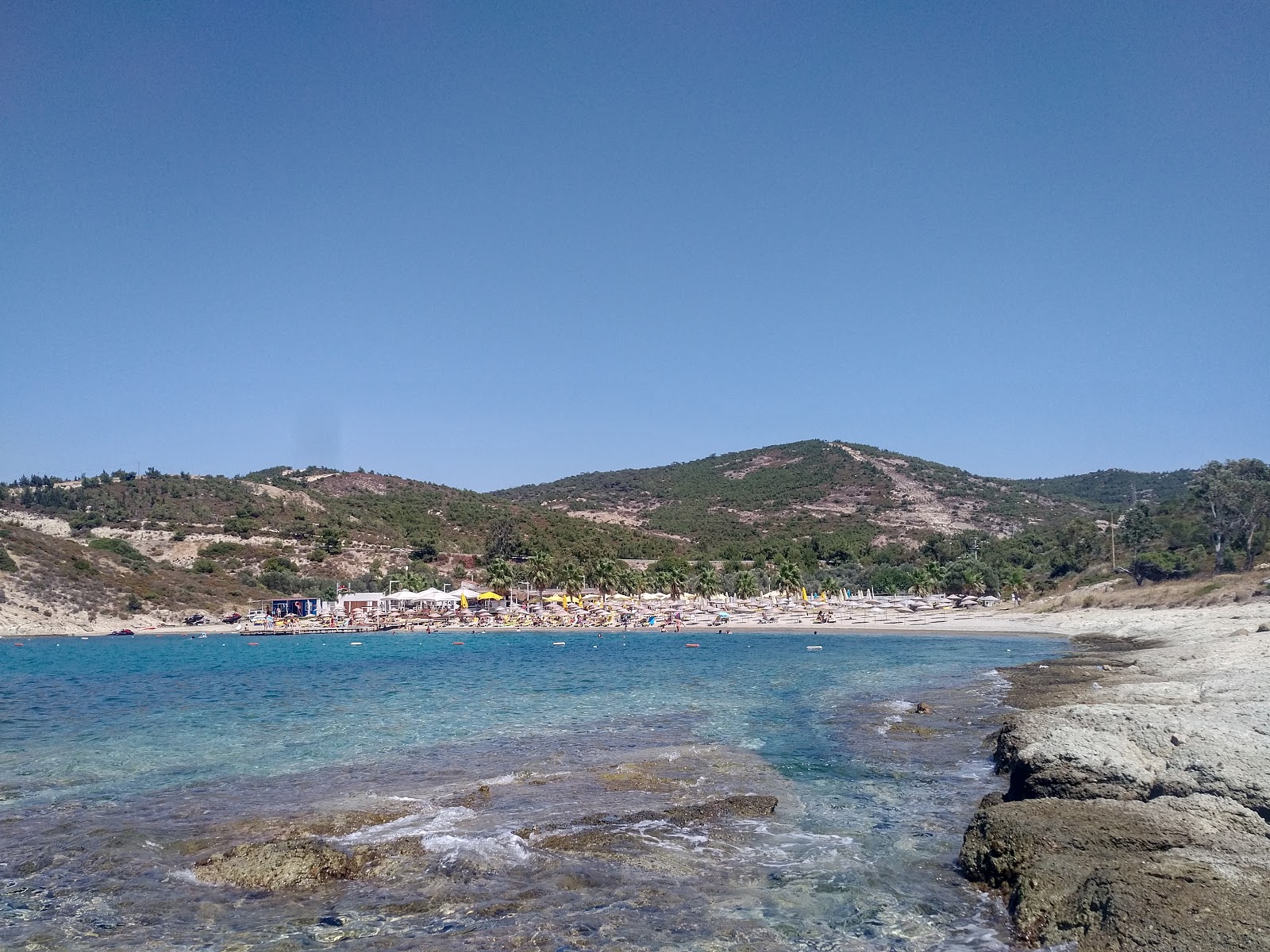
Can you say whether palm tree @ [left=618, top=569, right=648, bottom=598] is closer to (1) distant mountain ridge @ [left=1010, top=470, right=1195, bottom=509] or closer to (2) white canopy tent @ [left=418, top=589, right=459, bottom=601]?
(2) white canopy tent @ [left=418, top=589, right=459, bottom=601]

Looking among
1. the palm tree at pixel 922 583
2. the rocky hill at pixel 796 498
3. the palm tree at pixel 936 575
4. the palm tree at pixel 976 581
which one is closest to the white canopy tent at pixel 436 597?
the rocky hill at pixel 796 498

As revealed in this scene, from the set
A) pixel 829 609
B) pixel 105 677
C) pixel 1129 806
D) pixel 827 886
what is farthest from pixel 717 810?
pixel 829 609

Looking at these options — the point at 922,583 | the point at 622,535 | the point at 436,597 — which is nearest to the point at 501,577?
the point at 436,597

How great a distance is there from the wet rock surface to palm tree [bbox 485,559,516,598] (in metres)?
71.3

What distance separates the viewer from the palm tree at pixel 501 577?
80.9 metres

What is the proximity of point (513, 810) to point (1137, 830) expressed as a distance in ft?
23.6

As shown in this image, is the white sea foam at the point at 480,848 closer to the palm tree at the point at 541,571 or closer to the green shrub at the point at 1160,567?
the green shrub at the point at 1160,567

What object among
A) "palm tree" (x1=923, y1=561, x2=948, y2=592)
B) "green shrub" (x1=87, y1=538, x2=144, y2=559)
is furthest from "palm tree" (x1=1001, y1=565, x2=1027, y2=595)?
"green shrub" (x1=87, y1=538, x2=144, y2=559)

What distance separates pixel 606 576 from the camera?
277ft

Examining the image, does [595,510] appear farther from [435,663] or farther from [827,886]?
[827,886]

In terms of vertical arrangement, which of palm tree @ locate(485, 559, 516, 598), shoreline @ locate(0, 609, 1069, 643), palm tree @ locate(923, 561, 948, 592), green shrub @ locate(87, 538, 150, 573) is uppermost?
green shrub @ locate(87, 538, 150, 573)

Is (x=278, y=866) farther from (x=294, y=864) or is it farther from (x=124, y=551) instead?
(x=124, y=551)

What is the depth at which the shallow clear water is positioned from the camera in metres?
7.34

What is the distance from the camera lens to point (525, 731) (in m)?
18.2
